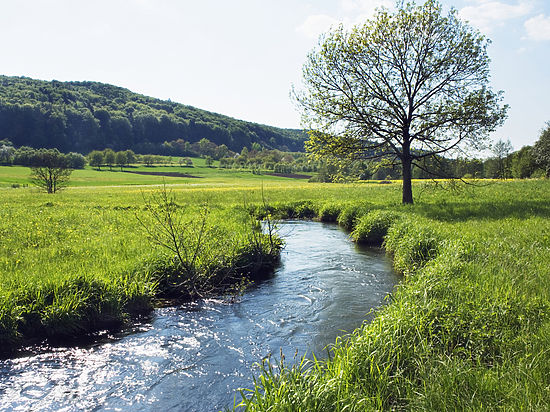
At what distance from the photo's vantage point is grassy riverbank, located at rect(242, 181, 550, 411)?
3777 millimetres

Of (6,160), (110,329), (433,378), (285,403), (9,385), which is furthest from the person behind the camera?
(6,160)

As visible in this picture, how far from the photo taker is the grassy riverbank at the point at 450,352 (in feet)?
12.4

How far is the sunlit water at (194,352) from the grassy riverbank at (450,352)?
70cm

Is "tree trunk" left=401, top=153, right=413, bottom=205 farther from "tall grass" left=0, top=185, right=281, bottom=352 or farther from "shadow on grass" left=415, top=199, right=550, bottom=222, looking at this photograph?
"tall grass" left=0, top=185, right=281, bottom=352

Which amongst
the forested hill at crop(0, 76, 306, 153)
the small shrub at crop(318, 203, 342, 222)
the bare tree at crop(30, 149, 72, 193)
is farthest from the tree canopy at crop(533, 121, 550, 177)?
the forested hill at crop(0, 76, 306, 153)

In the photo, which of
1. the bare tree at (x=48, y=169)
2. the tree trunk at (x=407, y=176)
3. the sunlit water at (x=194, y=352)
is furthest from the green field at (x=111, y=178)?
the sunlit water at (x=194, y=352)

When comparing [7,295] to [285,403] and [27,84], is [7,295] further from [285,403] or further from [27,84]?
[27,84]

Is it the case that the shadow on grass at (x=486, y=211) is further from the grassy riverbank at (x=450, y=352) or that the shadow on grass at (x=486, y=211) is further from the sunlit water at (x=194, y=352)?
the sunlit water at (x=194, y=352)

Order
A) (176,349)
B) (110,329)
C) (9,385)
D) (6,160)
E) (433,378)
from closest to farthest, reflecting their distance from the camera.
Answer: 1. (433,378)
2. (9,385)
3. (176,349)
4. (110,329)
5. (6,160)

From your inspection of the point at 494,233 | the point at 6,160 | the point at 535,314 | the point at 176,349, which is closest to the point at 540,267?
the point at 535,314

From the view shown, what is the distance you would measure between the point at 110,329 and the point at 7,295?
202 centimetres

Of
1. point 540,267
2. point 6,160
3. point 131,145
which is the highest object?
point 131,145

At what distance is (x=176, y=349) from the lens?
21.6ft

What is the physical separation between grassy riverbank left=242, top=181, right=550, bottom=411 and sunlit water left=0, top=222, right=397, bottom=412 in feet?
2.30
